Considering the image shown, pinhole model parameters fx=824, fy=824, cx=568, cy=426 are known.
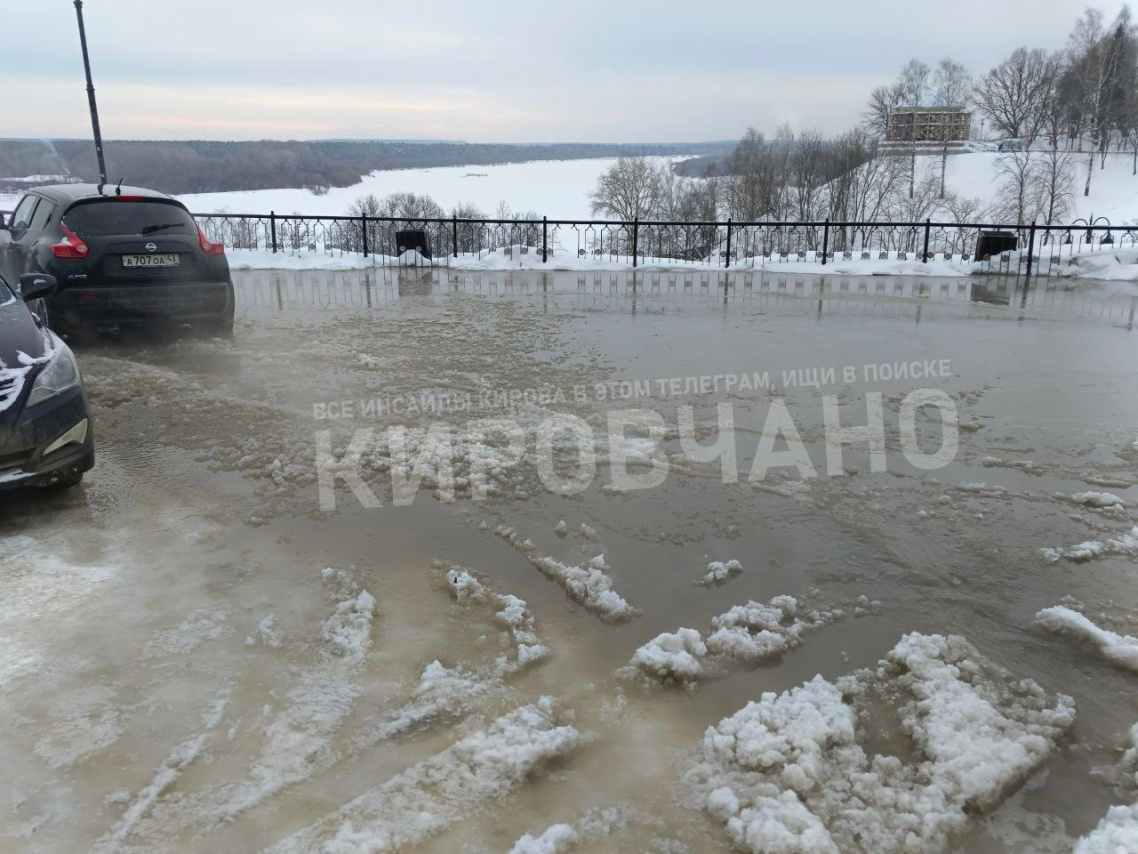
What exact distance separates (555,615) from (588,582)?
319 millimetres

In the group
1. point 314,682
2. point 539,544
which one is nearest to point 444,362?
point 539,544

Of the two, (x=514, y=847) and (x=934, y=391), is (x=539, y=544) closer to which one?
(x=514, y=847)

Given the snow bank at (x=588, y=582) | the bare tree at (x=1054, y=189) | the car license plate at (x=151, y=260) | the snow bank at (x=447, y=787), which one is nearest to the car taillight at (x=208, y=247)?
the car license plate at (x=151, y=260)

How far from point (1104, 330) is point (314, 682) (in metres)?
11.4

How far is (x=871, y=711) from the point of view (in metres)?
3.19

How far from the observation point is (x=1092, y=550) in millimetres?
4523

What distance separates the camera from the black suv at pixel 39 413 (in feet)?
14.8

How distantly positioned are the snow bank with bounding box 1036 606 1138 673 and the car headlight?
5364mm

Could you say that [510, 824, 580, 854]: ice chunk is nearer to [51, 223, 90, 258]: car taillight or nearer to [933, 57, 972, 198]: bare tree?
[51, 223, 90, 258]: car taillight

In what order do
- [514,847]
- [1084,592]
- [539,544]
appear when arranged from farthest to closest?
[539,544], [1084,592], [514,847]

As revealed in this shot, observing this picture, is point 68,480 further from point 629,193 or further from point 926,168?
point 926,168

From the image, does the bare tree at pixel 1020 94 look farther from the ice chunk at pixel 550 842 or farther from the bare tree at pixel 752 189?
the ice chunk at pixel 550 842

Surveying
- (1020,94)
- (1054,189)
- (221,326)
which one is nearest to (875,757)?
(221,326)

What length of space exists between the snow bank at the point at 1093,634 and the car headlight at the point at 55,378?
536cm
